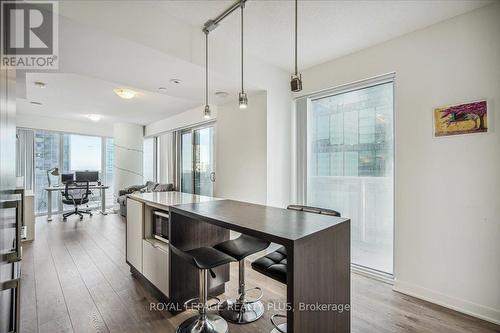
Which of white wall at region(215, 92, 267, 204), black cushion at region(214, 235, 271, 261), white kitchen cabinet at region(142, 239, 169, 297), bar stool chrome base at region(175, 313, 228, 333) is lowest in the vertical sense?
bar stool chrome base at region(175, 313, 228, 333)

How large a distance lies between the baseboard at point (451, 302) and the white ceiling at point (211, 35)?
263cm

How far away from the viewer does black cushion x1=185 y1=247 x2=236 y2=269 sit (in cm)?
159

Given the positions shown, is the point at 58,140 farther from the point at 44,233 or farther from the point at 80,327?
the point at 80,327

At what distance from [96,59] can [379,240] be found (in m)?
3.61

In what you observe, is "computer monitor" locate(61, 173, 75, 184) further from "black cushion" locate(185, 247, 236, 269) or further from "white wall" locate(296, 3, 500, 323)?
"white wall" locate(296, 3, 500, 323)

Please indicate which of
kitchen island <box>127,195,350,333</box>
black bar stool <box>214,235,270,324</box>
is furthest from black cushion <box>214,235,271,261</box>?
kitchen island <box>127,195,350,333</box>

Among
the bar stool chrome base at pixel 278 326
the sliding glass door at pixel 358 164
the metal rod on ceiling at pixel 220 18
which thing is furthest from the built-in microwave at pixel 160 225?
the sliding glass door at pixel 358 164

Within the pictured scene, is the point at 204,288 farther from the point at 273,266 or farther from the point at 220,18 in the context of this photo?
the point at 220,18

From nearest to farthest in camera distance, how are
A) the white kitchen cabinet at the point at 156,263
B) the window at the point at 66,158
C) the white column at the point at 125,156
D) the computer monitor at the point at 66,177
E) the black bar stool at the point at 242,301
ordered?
the black bar stool at the point at 242,301 < the white kitchen cabinet at the point at 156,263 < the computer monitor at the point at 66,177 < the window at the point at 66,158 < the white column at the point at 125,156

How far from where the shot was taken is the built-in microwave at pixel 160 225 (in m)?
2.33

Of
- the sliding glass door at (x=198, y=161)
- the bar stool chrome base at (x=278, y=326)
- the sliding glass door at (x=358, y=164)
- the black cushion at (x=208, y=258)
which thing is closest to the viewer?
the black cushion at (x=208, y=258)

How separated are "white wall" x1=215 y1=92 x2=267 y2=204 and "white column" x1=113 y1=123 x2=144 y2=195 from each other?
164 inches

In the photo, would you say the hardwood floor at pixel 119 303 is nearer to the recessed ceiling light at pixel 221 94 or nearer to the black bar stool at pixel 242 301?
the black bar stool at pixel 242 301

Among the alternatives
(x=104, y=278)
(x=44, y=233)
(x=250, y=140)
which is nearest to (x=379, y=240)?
(x=250, y=140)
